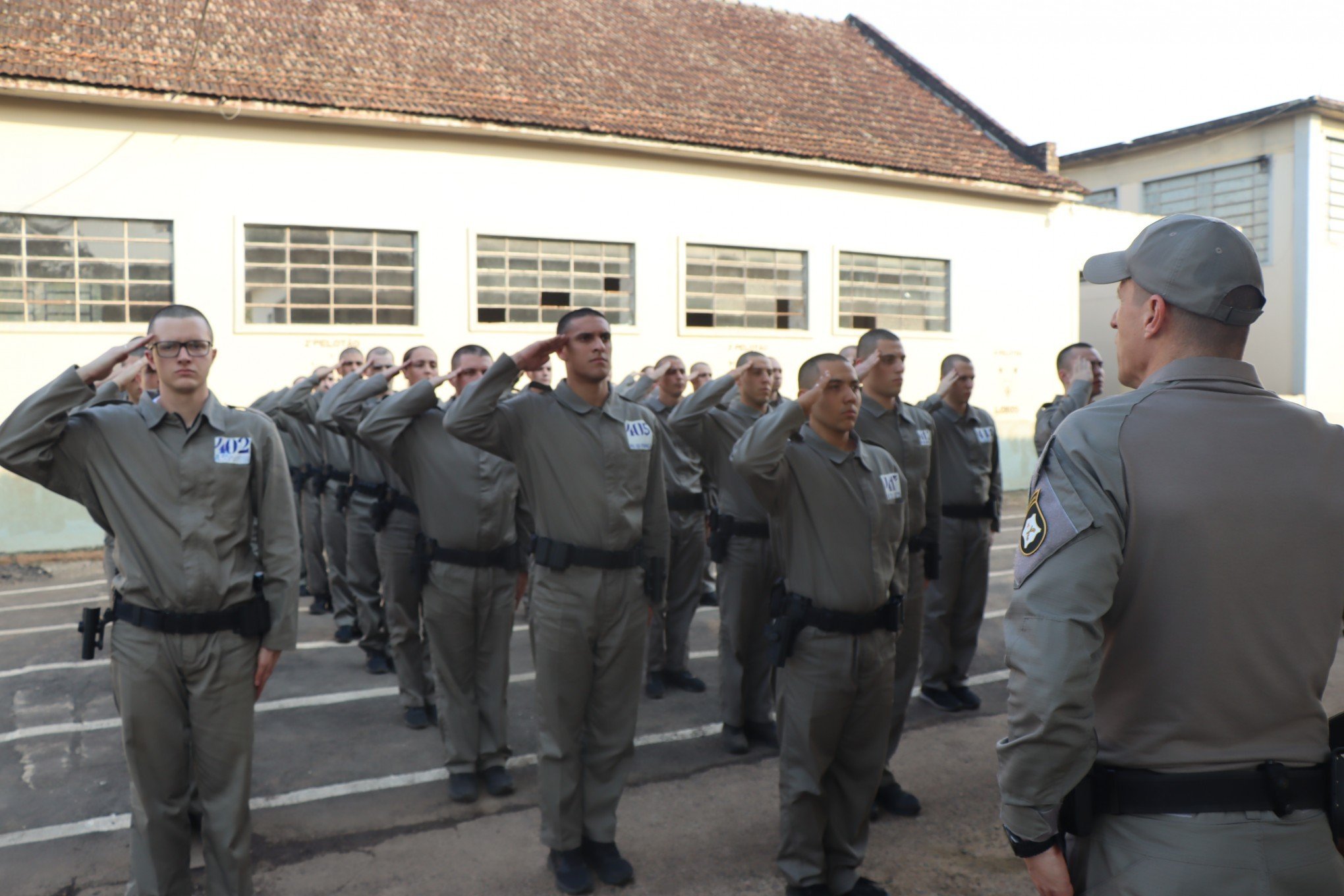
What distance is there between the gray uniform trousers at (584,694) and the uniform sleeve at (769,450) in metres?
0.82

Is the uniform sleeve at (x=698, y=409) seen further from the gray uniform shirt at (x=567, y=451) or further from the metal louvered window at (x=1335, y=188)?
the metal louvered window at (x=1335, y=188)

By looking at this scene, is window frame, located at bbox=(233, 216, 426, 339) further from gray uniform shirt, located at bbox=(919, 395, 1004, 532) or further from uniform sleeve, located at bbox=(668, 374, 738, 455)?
gray uniform shirt, located at bbox=(919, 395, 1004, 532)

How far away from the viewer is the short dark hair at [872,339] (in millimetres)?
5433

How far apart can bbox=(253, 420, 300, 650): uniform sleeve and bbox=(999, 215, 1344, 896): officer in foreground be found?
2.78 meters

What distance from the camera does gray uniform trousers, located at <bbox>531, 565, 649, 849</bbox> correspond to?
409 centimetres

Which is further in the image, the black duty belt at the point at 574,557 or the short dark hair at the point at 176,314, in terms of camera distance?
the black duty belt at the point at 574,557

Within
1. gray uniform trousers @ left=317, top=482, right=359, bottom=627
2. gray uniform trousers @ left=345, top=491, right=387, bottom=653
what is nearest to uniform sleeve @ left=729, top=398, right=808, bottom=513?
gray uniform trousers @ left=345, top=491, right=387, bottom=653

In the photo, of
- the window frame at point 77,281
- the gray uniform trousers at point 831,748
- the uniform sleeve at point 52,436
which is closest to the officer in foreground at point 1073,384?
the gray uniform trousers at point 831,748

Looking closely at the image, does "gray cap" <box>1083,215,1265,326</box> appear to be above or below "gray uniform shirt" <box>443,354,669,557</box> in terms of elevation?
above

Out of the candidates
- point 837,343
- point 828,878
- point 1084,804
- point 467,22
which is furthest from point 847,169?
point 1084,804

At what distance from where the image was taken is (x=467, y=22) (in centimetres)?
1544

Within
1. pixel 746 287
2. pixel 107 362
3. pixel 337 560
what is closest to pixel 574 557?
pixel 107 362

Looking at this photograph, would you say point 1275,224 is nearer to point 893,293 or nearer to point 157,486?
point 893,293

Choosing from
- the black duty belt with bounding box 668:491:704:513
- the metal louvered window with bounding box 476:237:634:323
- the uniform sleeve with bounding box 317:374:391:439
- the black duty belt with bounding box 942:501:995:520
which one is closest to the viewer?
the uniform sleeve with bounding box 317:374:391:439
